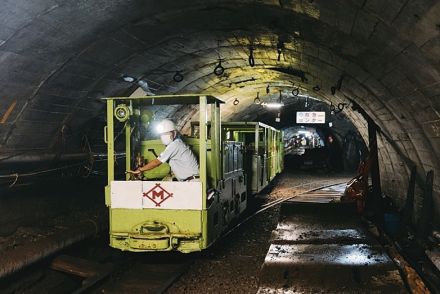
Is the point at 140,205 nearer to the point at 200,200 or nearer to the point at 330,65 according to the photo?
the point at 200,200

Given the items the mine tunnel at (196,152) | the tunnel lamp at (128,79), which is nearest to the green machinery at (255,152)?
the mine tunnel at (196,152)

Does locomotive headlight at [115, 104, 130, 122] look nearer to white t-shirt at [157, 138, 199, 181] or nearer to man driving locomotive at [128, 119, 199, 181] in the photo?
man driving locomotive at [128, 119, 199, 181]

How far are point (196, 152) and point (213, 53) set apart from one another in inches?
137

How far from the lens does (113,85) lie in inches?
365

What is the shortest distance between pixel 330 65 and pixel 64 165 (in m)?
5.94

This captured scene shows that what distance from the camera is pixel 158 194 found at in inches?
240

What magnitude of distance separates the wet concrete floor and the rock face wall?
1667 millimetres

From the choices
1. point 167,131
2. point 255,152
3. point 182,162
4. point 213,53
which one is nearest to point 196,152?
point 182,162

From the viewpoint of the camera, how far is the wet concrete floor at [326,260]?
4.89 meters

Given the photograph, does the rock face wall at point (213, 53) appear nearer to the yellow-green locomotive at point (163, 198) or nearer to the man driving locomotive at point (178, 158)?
the yellow-green locomotive at point (163, 198)

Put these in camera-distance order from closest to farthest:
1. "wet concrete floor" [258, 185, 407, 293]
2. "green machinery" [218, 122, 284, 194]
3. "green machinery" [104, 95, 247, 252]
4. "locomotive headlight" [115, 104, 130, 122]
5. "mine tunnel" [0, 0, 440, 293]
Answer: "wet concrete floor" [258, 185, 407, 293] → "mine tunnel" [0, 0, 440, 293] → "green machinery" [104, 95, 247, 252] → "locomotive headlight" [115, 104, 130, 122] → "green machinery" [218, 122, 284, 194]

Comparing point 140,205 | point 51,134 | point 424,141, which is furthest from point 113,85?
point 424,141

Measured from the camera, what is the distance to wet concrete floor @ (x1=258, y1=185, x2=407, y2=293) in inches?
192

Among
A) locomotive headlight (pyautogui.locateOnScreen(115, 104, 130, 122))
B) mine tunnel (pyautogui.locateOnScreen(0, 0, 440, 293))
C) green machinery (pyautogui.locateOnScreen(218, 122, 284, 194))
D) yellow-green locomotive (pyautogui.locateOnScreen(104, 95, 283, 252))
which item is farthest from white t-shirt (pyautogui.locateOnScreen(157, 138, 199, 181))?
green machinery (pyautogui.locateOnScreen(218, 122, 284, 194))
